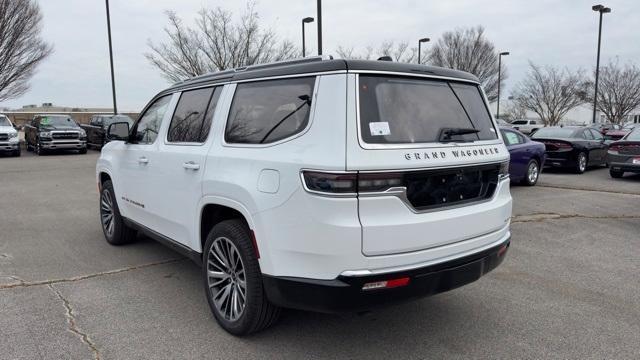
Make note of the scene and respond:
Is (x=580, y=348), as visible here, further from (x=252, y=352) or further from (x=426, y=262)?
(x=252, y=352)

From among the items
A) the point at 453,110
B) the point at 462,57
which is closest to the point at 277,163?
the point at 453,110

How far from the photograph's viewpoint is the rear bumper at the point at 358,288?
2.81 m

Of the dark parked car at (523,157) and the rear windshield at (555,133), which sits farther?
the rear windshield at (555,133)

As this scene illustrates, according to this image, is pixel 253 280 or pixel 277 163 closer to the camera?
pixel 277 163

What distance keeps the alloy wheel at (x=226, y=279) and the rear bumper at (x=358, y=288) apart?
430mm

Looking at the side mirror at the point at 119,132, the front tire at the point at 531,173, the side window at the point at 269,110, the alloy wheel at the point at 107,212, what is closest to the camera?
the side window at the point at 269,110

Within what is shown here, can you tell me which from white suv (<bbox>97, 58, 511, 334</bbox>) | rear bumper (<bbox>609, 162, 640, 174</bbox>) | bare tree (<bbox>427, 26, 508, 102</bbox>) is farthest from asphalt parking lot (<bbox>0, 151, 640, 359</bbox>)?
bare tree (<bbox>427, 26, 508, 102</bbox>)

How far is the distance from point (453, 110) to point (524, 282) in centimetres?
222

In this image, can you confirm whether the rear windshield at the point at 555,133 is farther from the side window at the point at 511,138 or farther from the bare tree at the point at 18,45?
the bare tree at the point at 18,45

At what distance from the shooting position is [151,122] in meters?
4.99

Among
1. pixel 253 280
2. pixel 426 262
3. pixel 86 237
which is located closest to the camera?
pixel 426 262

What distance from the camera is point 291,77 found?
3.26 metres

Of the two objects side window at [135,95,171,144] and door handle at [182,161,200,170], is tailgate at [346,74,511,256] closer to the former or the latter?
door handle at [182,161,200,170]

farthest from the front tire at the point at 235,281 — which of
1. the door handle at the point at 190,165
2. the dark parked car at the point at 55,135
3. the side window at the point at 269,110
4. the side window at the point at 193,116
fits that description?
the dark parked car at the point at 55,135
